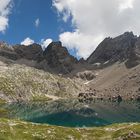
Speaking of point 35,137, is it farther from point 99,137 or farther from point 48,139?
point 99,137

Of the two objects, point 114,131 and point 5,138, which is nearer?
point 5,138

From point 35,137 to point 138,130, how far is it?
777 inches

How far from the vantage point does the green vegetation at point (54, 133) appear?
6006 cm

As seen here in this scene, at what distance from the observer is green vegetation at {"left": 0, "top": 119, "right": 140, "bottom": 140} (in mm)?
60062

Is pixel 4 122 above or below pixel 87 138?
above

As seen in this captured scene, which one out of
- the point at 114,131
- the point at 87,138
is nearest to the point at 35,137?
the point at 87,138

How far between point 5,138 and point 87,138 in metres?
15.8

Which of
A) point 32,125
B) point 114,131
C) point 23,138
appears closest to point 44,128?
point 32,125

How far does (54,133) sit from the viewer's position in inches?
2486

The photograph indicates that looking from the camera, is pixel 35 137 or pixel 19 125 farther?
pixel 19 125

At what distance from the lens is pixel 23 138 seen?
193 ft

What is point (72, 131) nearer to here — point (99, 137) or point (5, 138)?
point (99, 137)

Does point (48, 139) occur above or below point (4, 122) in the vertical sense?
below

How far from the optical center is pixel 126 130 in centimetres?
6488
